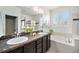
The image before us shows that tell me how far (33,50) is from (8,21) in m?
0.65

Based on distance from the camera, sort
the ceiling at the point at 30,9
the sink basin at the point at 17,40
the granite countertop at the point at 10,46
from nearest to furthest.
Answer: the granite countertop at the point at 10,46
the sink basin at the point at 17,40
the ceiling at the point at 30,9

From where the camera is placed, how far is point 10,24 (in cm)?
149

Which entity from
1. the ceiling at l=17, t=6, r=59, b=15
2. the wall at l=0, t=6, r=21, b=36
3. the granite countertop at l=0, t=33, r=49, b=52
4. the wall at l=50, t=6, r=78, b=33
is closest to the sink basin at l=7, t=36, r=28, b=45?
the granite countertop at l=0, t=33, r=49, b=52

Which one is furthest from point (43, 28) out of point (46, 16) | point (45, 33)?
point (46, 16)

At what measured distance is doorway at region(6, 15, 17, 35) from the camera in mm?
1451

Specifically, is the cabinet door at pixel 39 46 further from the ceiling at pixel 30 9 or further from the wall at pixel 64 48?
the ceiling at pixel 30 9

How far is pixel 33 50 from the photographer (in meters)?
1.53

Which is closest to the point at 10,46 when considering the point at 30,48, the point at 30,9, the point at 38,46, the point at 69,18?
the point at 30,48

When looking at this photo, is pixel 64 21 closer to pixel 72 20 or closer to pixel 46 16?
pixel 72 20

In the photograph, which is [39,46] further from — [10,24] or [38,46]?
[10,24]

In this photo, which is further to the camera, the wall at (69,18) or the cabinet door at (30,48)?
the wall at (69,18)

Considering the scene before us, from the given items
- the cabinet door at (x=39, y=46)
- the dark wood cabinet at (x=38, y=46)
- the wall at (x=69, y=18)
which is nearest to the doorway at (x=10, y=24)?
the dark wood cabinet at (x=38, y=46)

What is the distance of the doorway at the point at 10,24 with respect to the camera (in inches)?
57.1

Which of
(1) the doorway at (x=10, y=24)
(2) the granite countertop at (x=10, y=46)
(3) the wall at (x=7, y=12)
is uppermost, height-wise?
(3) the wall at (x=7, y=12)
